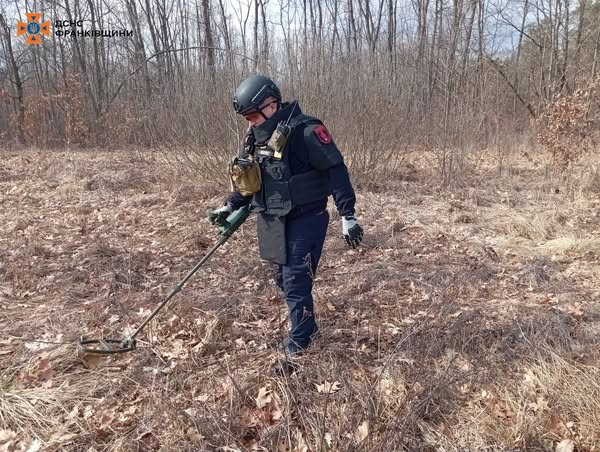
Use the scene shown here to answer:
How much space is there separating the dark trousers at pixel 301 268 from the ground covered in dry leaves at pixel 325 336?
0.82 ft

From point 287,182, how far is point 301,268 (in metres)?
0.55

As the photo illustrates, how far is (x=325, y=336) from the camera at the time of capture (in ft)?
10.4

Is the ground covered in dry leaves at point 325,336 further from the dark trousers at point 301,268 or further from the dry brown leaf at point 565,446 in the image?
the dark trousers at point 301,268

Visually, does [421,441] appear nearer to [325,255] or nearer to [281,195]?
[281,195]

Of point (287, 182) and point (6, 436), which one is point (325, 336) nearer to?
point (287, 182)

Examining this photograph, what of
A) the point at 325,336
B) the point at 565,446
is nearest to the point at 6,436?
the point at 325,336

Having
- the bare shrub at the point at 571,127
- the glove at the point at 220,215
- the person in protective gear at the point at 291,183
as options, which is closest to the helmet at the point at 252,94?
the person in protective gear at the point at 291,183

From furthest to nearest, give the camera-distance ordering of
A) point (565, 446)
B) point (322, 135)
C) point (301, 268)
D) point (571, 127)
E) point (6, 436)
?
point (571, 127)
point (301, 268)
point (322, 135)
point (6, 436)
point (565, 446)

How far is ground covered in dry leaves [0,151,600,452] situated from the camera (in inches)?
86.7

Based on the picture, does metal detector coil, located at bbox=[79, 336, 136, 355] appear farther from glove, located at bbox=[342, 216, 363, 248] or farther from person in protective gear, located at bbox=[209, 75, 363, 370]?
glove, located at bbox=[342, 216, 363, 248]

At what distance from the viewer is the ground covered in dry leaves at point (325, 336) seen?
220cm

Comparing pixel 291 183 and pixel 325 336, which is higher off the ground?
pixel 291 183

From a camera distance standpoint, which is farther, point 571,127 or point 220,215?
point 571,127

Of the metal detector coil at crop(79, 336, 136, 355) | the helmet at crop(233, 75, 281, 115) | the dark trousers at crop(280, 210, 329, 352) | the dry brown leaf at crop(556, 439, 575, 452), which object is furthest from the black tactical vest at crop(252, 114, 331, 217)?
the dry brown leaf at crop(556, 439, 575, 452)
